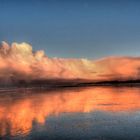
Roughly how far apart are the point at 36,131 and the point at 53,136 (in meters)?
3.76

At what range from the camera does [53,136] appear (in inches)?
1502

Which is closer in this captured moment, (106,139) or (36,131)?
(106,139)

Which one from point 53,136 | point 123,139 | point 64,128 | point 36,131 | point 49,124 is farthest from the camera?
point 49,124

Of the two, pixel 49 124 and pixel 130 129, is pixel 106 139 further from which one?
pixel 49 124

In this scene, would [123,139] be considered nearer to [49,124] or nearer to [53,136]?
[53,136]

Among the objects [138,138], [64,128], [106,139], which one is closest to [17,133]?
[64,128]

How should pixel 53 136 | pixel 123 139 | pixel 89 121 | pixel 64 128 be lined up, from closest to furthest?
pixel 123 139 → pixel 53 136 → pixel 64 128 → pixel 89 121

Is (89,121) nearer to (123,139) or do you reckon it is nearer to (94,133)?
(94,133)

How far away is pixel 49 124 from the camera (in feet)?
156

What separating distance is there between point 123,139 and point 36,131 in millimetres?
10216

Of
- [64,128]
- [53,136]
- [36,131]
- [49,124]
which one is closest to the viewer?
[53,136]

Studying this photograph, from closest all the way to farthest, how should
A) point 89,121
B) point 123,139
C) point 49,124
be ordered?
point 123,139 < point 49,124 < point 89,121

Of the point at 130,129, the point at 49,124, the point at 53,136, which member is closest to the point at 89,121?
the point at 49,124

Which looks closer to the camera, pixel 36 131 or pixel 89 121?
pixel 36 131
